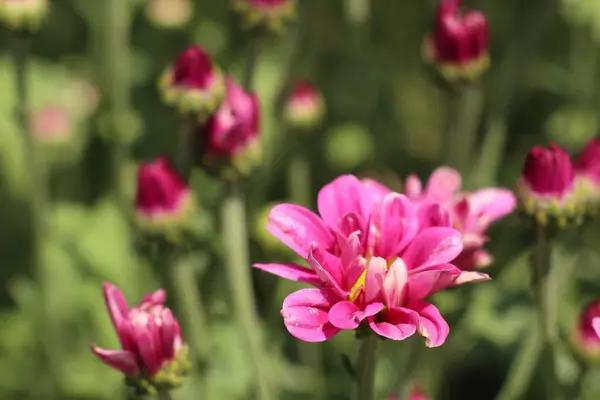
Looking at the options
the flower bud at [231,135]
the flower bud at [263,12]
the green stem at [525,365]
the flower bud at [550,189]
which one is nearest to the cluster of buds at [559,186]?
the flower bud at [550,189]

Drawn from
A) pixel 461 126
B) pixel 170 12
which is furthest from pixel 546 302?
pixel 170 12

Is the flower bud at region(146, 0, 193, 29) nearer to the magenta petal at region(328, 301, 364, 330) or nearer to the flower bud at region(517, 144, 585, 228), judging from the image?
the flower bud at region(517, 144, 585, 228)

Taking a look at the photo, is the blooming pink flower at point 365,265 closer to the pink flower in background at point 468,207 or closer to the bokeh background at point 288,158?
the pink flower in background at point 468,207

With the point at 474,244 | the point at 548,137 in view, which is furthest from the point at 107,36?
the point at 474,244

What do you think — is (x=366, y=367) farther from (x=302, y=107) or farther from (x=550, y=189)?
(x=302, y=107)

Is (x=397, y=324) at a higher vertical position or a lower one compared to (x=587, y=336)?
higher

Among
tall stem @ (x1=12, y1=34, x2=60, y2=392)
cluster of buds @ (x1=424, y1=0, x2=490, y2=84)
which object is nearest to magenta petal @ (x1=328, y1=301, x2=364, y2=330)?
cluster of buds @ (x1=424, y1=0, x2=490, y2=84)
